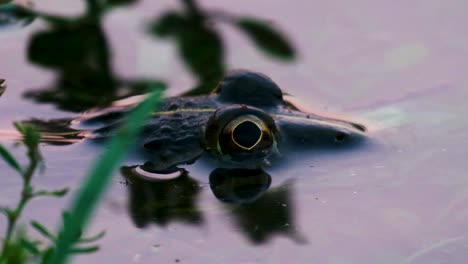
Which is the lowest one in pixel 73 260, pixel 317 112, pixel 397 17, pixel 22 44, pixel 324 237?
pixel 73 260

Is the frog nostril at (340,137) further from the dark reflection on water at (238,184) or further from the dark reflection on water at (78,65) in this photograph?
the dark reflection on water at (78,65)

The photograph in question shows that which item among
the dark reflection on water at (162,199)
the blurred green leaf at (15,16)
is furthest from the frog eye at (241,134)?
the blurred green leaf at (15,16)

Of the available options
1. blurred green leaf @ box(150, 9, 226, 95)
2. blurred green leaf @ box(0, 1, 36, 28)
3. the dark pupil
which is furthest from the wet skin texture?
blurred green leaf @ box(0, 1, 36, 28)

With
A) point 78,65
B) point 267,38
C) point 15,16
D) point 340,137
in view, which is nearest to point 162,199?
point 340,137

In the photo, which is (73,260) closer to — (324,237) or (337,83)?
(324,237)

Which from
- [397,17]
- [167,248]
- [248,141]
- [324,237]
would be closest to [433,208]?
[324,237]

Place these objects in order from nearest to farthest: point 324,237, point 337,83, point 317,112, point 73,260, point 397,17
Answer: point 73,260 < point 324,237 < point 317,112 < point 337,83 < point 397,17

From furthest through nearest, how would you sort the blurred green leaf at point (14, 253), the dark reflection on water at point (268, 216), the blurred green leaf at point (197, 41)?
1. the blurred green leaf at point (197, 41)
2. the dark reflection on water at point (268, 216)
3. the blurred green leaf at point (14, 253)
